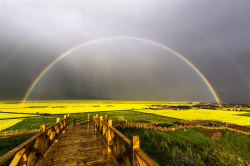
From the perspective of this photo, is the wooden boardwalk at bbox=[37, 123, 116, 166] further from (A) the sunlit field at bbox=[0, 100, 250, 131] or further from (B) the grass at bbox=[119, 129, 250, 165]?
(A) the sunlit field at bbox=[0, 100, 250, 131]

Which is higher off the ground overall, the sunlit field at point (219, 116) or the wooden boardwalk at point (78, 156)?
the wooden boardwalk at point (78, 156)

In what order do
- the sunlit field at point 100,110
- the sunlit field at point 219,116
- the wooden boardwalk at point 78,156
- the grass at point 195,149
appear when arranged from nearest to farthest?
the wooden boardwalk at point 78,156 → the grass at point 195,149 → the sunlit field at point 100,110 → the sunlit field at point 219,116

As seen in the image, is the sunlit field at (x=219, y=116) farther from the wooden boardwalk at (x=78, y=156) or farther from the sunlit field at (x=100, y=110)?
the wooden boardwalk at (x=78, y=156)

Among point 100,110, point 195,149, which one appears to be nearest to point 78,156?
point 195,149

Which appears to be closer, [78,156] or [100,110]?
[78,156]

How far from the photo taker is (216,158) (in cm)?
1499

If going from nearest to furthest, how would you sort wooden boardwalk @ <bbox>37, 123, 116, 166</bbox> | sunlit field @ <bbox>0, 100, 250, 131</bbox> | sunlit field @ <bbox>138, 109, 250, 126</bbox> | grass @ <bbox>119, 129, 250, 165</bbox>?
wooden boardwalk @ <bbox>37, 123, 116, 166</bbox>
grass @ <bbox>119, 129, 250, 165</bbox>
sunlit field @ <bbox>0, 100, 250, 131</bbox>
sunlit field @ <bbox>138, 109, 250, 126</bbox>

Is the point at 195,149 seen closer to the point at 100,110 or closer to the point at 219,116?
the point at 219,116

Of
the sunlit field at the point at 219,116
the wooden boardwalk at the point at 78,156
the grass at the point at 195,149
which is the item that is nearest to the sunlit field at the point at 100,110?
the sunlit field at the point at 219,116

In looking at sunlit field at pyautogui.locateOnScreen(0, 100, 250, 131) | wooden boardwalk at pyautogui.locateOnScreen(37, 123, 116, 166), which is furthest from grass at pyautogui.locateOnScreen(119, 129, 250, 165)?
sunlit field at pyautogui.locateOnScreen(0, 100, 250, 131)

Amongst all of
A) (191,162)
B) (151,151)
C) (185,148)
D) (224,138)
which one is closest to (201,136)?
(224,138)

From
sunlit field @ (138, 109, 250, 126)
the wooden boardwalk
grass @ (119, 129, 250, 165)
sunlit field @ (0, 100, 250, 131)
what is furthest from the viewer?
sunlit field @ (138, 109, 250, 126)

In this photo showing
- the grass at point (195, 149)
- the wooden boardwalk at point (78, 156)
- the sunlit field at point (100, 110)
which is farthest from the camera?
the sunlit field at point (100, 110)

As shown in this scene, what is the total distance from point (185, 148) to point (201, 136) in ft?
24.9
